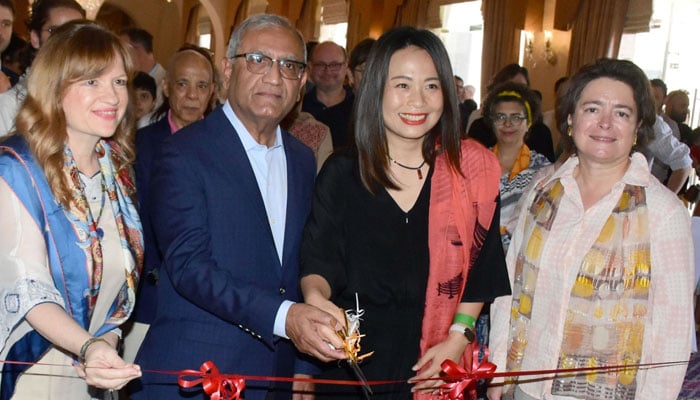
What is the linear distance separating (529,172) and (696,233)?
1730 mm

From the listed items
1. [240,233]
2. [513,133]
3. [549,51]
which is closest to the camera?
[240,233]

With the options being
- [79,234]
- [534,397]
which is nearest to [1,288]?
[79,234]

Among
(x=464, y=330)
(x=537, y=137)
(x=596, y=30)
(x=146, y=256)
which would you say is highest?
(x=596, y=30)

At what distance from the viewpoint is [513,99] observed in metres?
4.30

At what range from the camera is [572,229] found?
101 inches

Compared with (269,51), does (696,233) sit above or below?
below

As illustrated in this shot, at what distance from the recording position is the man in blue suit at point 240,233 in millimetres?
2238

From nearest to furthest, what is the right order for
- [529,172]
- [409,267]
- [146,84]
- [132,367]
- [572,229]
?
[132,367] → [409,267] → [572,229] → [529,172] → [146,84]

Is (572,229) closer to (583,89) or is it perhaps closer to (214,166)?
(583,89)

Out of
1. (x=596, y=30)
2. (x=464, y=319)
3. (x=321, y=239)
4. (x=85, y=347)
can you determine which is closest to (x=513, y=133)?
(x=464, y=319)

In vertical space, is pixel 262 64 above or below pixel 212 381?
above

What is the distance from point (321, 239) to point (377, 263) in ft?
0.61

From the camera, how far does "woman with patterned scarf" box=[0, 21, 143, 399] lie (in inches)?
82.1

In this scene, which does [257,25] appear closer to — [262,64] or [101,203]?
[262,64]
